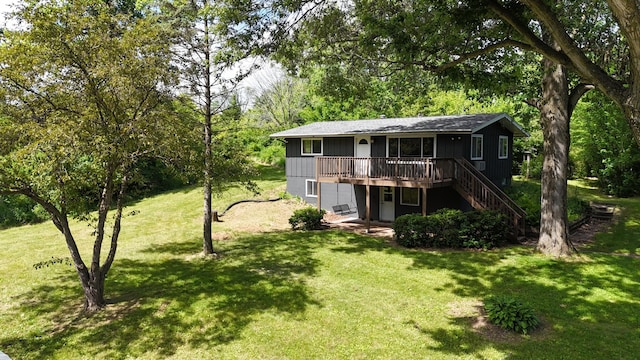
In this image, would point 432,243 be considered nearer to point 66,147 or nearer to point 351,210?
point 351,210

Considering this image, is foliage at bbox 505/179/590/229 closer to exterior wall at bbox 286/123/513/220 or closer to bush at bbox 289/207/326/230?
exterior wall at bbox 286/123/513/220

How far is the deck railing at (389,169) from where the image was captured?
16141 mm

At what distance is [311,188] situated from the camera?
74.7 feet

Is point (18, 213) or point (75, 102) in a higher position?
point (75, 102)

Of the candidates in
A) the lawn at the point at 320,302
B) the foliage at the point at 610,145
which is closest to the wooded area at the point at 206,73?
the lawn at the point at 320,302

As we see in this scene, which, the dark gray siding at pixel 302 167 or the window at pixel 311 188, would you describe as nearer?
the dark gray siding at pixel 302 167

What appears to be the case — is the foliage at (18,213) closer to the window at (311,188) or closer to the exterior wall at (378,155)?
the exterior wall at (378,155)

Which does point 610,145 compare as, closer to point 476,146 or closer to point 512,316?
point 476,146

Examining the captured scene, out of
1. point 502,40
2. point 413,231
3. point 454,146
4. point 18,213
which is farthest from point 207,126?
point 18,213

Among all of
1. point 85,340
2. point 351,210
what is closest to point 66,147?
point 85,340

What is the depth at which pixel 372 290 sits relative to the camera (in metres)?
10.0

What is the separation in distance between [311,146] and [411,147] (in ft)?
20.6

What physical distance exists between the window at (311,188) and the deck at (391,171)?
4.00m

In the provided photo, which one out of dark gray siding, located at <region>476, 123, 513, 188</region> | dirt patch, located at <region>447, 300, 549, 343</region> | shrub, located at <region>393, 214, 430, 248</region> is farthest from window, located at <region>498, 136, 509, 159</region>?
→ dirt patch, located at <region>447, 300, 549, 343</region>
